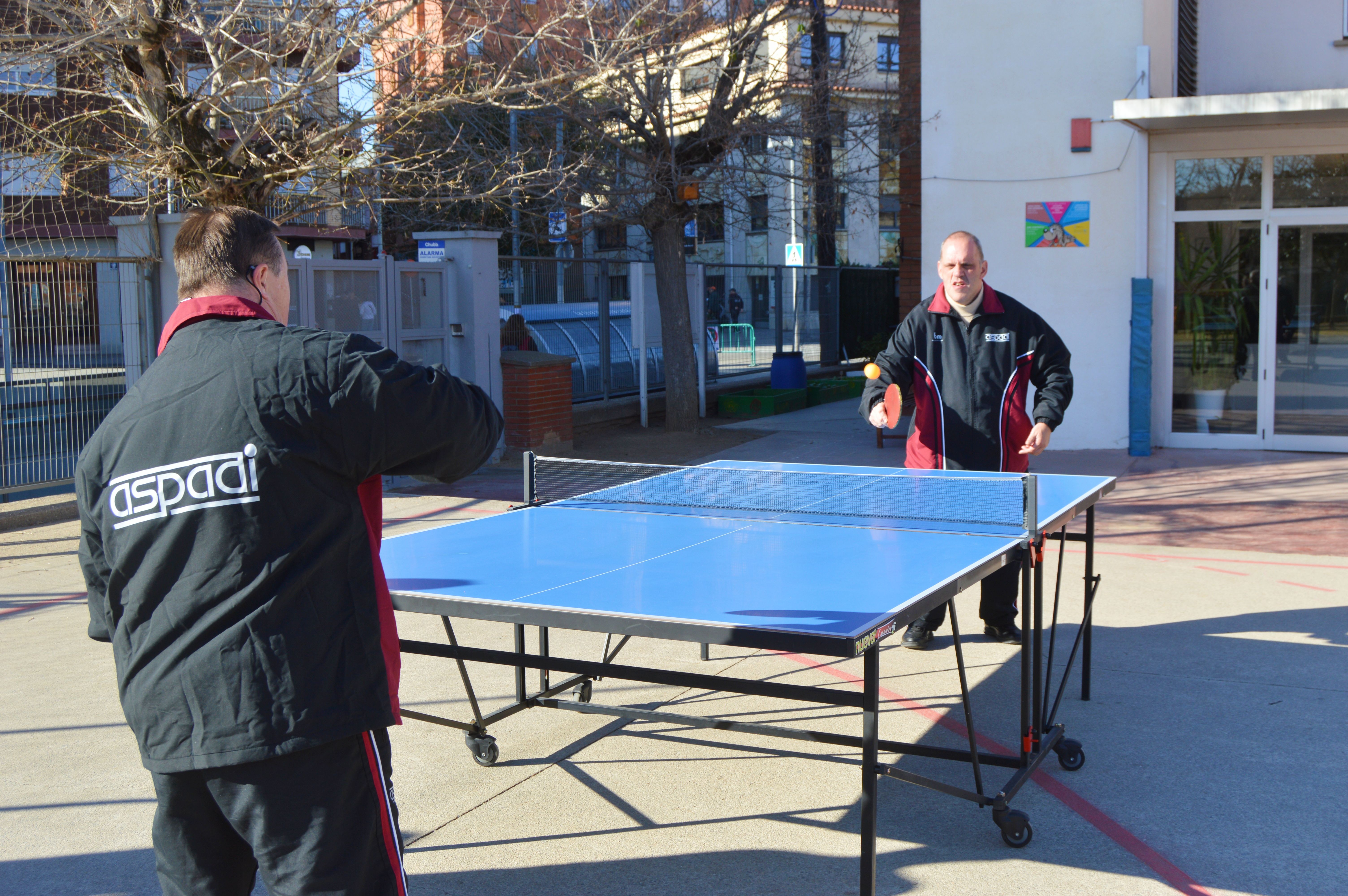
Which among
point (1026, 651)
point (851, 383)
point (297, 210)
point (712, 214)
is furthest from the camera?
point (851, 383)

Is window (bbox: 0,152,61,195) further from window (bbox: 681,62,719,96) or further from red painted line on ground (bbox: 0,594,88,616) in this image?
window (bbox: 681,62,719,96)

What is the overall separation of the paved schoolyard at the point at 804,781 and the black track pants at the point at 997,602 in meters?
0.20

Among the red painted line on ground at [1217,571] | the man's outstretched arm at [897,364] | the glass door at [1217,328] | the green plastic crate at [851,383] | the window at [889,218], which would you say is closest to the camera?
the man's outstretched arm at [897,364]

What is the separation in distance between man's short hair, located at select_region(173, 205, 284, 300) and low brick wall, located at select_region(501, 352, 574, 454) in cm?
1065

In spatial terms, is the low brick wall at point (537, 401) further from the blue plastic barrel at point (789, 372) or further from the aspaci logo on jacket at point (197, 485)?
the aspaci logo on jacket at point (197, 485)

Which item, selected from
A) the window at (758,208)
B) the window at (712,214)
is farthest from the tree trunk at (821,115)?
the window at (712,214)

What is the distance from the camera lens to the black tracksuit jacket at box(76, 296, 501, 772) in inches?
86.8

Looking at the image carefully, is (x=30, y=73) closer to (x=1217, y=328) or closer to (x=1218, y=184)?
(x=1218, y=184)

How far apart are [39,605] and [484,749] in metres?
4.11

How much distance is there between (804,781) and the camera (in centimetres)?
453

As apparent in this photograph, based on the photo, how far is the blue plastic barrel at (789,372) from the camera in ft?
60.7

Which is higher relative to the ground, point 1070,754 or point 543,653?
point 543,653

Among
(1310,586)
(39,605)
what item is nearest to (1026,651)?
(1310,586)

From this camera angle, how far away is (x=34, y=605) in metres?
7.32
